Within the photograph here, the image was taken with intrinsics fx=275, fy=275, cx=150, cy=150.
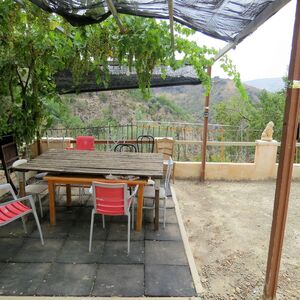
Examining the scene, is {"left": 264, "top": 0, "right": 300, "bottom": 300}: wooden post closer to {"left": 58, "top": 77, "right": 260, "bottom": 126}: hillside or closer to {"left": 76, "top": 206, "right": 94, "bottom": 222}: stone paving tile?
{"left": 76, "top": 206, "right": 94, "bottom": 222}: stone paving tile

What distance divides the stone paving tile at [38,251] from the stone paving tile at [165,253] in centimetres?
96

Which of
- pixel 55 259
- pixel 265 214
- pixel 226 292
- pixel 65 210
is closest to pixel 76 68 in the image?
pixel 65 210

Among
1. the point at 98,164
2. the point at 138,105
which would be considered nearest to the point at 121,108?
the point at 138,105

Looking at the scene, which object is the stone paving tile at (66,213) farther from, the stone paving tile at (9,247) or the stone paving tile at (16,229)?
the stone paving tile at (9,247)

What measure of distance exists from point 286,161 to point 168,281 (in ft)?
4.73

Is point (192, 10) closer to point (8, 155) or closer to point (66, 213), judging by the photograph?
point (66, 213)

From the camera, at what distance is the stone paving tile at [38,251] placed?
2709 millimetres

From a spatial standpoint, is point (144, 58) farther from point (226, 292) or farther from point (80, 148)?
point (226, 292)

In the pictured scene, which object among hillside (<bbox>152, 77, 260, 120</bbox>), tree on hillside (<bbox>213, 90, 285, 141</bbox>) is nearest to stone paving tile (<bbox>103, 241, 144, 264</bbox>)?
tree on hillside (<bbox>213, 90, 285, 141</bbox>)

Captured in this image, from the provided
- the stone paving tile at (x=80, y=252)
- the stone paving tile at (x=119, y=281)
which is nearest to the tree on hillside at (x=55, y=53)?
the stone paving tile at (x=80, y=252)

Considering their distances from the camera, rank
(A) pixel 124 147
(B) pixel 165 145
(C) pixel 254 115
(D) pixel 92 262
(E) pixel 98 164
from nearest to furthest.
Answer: (D) pixel 92 262 < (E) pixel 98 164 < (B) pixel 165 145 < (A) pixel 124 147 < (C) pixel 254 115

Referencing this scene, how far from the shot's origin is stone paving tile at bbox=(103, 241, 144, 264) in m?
2.74

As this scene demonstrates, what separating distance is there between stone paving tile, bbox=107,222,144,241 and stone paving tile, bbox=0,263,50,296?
81cm

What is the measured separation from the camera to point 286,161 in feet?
7.02
